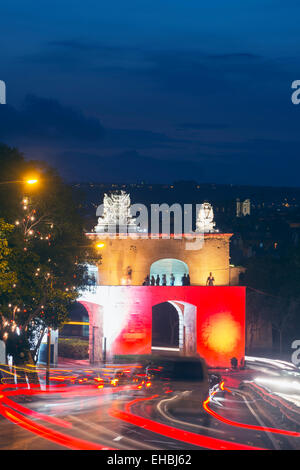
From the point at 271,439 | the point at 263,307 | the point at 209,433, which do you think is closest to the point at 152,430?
the point at 209,433

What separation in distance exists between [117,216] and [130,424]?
1661 inches

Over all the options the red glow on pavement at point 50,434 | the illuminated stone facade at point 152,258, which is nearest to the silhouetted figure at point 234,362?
the illuminated stone facade at point 152,258

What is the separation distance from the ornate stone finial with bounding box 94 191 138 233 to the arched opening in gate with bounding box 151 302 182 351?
67.1 ft

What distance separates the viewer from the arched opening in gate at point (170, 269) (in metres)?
59.1

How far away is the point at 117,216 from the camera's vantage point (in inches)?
2375

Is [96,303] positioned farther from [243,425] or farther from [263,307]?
[243,425]

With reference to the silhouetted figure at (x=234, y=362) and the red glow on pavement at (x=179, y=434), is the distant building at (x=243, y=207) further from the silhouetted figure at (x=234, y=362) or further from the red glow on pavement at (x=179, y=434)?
the red glow on pavement at (x=179, y=434)

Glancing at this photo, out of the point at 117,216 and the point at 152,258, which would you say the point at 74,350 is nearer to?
the point at 152,258

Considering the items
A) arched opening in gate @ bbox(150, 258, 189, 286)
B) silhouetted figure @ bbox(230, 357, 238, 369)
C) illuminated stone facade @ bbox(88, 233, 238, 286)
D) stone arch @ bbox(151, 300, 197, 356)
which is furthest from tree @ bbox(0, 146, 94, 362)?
arched opening in gate @ bbox(150, 258, 189, 286)

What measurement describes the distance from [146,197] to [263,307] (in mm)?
100650

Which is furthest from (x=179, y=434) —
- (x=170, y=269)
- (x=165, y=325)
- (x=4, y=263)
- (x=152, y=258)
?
(x=165, y=325)

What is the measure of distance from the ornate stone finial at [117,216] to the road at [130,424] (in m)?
31.0

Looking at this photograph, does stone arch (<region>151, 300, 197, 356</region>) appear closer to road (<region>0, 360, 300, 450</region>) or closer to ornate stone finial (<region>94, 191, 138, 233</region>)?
ornate stone finial (<region>94, 191, 138, 233</region>)
